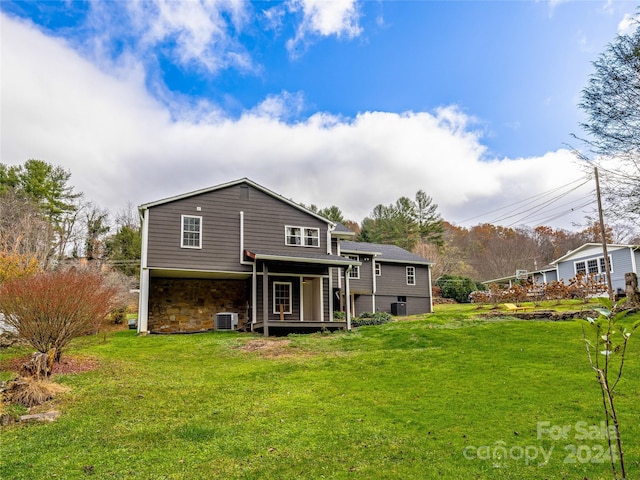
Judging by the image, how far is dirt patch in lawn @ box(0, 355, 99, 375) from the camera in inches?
343

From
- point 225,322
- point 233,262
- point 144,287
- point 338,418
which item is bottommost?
point 338,418

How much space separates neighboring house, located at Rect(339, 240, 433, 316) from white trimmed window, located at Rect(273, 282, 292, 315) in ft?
19.9

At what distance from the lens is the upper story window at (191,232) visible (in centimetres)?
1756

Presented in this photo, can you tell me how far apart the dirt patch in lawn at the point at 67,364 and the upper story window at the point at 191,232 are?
773 cm

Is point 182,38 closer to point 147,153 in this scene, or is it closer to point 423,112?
point 147,153

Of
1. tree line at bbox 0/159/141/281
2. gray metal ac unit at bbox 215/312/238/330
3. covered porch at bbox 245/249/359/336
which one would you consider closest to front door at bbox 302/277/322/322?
covered porch at bbox 245/249/359/336

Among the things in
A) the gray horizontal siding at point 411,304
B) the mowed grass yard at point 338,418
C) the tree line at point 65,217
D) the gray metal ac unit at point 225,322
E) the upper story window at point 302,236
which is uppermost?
the tree line at point 65,217

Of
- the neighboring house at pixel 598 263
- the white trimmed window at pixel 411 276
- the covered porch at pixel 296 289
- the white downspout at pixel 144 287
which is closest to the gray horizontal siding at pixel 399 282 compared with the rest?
the white trimmed window at pixel 411 276

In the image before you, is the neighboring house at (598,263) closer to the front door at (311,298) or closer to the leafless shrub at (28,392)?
the front door at (311,298)

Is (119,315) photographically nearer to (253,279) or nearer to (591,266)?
(253,279)

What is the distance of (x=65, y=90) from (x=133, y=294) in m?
14.5

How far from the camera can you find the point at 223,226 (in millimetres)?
18141

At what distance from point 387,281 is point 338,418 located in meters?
21.0

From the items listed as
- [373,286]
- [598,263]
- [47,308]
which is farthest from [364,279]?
[47,308]
